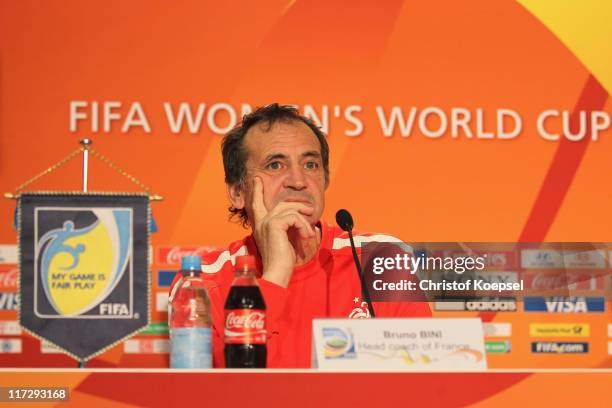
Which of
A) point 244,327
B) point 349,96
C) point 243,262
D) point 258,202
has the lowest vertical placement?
point 244,327

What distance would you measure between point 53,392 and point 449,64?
2608 millimetres

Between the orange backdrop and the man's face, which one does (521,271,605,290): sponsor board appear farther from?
the man's face

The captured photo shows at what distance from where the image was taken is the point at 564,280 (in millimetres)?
3346

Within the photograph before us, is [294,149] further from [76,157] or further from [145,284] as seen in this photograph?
[76,157]

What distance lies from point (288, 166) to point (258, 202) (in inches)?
4.8

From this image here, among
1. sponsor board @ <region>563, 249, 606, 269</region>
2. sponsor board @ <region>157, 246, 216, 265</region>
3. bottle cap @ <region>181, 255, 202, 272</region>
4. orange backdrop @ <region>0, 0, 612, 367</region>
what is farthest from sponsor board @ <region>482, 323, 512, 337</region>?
bottle cap @ <region>181, 255, 202, 272</region>

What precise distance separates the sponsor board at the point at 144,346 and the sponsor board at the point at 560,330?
1426mm

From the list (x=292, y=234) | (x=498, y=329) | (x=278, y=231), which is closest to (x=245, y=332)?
(x=278, y=231)

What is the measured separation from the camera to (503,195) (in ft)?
11.2

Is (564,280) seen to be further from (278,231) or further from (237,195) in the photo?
(278,231)

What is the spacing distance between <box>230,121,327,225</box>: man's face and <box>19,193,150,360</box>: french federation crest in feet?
2.17

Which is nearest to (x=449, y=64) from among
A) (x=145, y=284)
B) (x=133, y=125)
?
(x=133, y=125)

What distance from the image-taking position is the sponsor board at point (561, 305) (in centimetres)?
344

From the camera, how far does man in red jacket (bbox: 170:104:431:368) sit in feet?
6.53
